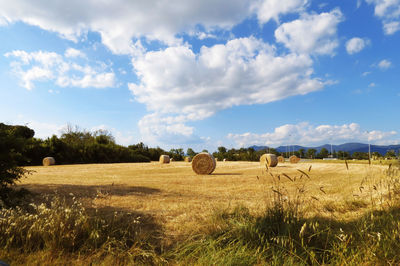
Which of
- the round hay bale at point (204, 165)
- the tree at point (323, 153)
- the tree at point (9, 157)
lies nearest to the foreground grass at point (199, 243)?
the tree at point (9, 157)

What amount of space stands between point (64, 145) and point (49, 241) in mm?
35225

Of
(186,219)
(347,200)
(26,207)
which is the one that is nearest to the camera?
(186,219)

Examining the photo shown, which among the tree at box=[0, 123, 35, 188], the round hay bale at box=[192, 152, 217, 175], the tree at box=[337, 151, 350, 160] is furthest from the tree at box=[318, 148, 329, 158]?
the tree at box=[0, 123, 35, 188]

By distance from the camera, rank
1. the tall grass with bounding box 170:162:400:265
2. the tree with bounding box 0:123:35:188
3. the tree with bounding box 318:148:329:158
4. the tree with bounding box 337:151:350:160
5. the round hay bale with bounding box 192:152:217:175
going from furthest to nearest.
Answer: the tree with bounding box 318:148:329:158
the round hay bale with bounding box 192:152:217:175
the tree with bounding box 0:123:35:188
the tree with bounding box 337:151:350:160
the tall grass with bounding box 170:162:400:265

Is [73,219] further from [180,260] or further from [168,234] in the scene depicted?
[180,260]

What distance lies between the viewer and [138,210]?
244 inches

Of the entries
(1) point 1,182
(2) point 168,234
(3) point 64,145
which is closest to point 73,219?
(2) point 168,234

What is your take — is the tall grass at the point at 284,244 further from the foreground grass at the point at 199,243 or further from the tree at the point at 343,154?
the tree at the point at 343,154

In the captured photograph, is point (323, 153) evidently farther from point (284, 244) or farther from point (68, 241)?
point (68, 241)

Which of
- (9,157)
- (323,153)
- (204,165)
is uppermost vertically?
(9,157)

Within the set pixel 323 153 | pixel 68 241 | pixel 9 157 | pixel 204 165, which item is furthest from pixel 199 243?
pixel 323 153

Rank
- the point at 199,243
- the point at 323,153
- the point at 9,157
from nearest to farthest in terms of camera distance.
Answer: the point at 199,243, the point at 9,157, the point at 323,153

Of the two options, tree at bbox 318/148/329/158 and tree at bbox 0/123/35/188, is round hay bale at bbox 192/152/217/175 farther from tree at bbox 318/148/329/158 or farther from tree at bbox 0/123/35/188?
tree at bbox 318/148/329/158

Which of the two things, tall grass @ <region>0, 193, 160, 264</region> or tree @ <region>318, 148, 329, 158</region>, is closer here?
tall grass @ <region>0, 193, 160, 264</region>
